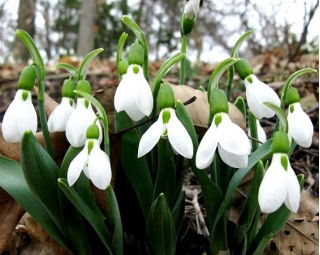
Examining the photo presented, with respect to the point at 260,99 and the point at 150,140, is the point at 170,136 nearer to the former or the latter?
the point at 150,140

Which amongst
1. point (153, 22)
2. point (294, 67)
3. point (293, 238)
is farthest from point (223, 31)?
point (293, 238)

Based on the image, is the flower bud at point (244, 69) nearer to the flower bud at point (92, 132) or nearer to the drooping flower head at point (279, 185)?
the drooping flower head at point (279, 185)

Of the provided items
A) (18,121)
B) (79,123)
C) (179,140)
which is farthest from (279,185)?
(18,121)

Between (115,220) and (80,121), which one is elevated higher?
(80,121)

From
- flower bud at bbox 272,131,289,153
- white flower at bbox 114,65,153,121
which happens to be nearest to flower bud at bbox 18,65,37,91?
white flower at bbox 114,65,153,121

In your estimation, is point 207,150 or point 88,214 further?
point 88,214

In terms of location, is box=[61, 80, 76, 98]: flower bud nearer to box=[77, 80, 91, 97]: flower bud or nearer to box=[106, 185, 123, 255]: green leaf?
box=[77, 80, 91, 97]: flower bud
